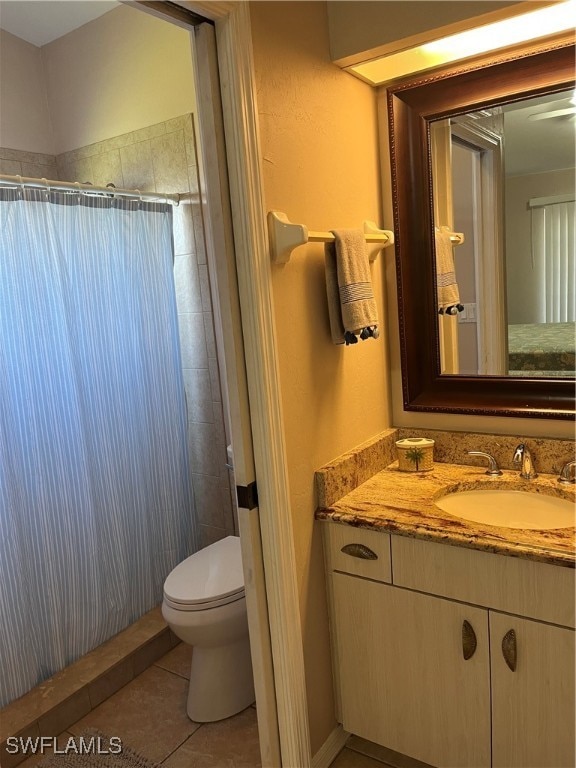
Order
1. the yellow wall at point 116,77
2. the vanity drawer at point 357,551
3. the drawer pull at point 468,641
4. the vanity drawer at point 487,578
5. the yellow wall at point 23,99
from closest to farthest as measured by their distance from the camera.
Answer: the vanity drawer at point 487,578
the drawer pull at point 468,641
the vanity drawer at point 357,551
the yellow wall at point 116,77
the yellow wall at point 23,99

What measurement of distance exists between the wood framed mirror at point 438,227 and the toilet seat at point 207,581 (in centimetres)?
86


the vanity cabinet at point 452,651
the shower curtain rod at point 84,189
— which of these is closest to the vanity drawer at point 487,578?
the vanity cabinet at point 452,651

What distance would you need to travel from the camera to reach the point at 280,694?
1.63m

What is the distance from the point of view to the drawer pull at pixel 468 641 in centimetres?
150

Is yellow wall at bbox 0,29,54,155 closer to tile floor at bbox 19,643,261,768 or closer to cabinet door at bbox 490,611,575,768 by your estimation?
tile floor at bbox 19,643,261,768

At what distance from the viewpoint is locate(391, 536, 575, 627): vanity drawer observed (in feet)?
4.48

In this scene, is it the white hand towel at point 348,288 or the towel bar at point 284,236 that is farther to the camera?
the white hand towel at point 348,288

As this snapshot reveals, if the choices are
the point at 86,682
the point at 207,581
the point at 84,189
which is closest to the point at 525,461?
the point at 207,581

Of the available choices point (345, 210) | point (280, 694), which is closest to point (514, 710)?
point (280, 694)

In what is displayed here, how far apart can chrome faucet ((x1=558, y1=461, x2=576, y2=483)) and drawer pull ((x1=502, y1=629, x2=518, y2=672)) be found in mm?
482

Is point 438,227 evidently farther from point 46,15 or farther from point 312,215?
point 46,15

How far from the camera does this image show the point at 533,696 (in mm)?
1436

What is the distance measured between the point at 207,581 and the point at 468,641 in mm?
949

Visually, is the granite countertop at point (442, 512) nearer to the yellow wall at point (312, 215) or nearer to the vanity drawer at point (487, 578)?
the vanity drawer at point (487, 578)
